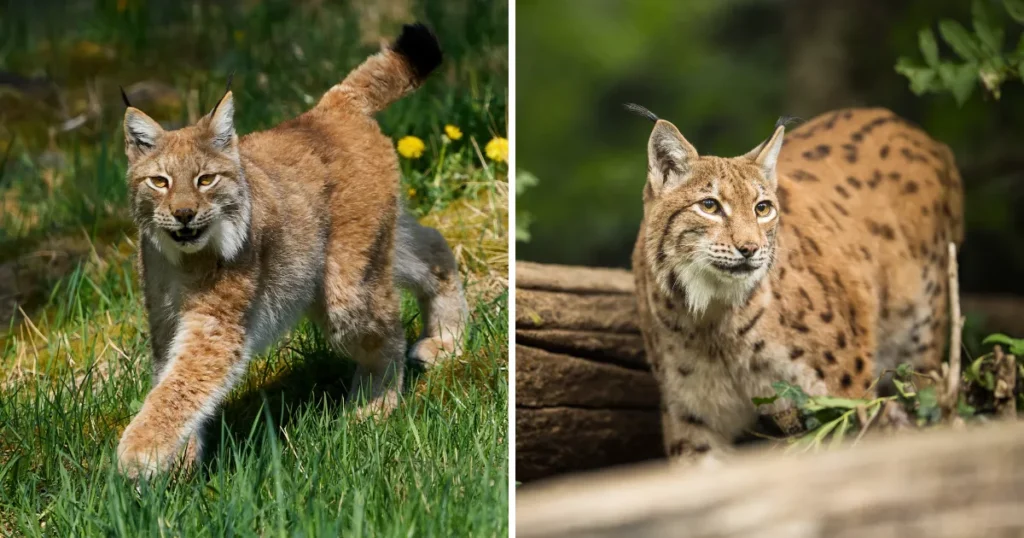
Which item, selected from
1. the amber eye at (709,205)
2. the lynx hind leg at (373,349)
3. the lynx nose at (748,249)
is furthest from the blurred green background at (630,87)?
the lynx hind leg at (373,349)

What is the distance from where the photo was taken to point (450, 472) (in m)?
3.56

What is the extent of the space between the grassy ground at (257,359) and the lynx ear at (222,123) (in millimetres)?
789

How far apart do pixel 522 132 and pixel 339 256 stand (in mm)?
692

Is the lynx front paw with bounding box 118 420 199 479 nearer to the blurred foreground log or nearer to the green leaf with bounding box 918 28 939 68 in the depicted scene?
the blurred foreground log

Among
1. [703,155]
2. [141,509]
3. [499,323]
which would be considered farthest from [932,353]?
[141,509]

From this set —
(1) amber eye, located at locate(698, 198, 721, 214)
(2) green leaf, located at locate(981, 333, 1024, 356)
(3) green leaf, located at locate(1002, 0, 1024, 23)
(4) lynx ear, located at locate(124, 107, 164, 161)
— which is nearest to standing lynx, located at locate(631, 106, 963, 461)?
(1) amber eye, located at locate(698, 198, 721, 214)

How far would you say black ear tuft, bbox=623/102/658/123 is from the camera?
11.9ft

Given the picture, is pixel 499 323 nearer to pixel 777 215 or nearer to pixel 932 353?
pixel 777 215

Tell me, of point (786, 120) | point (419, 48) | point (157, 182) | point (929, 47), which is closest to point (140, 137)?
point (157, 182)

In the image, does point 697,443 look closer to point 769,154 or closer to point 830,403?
point 830,403

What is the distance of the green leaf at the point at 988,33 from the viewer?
4.30 meters

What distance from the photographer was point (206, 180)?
3.45 m

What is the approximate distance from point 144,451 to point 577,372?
1390 mm

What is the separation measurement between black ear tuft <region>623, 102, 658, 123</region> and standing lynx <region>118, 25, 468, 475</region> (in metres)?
0.68
